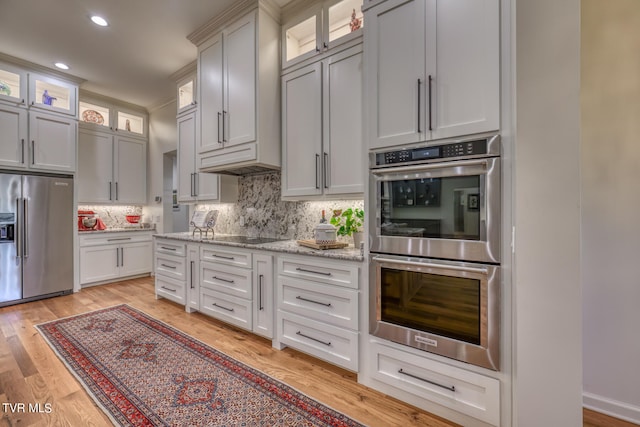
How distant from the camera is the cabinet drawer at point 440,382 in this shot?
1.43 m

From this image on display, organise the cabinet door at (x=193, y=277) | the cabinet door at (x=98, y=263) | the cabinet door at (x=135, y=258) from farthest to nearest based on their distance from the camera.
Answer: the cabinet door at (x=135, y=258), the cabinet door at (x=98, y=263), the cabinet door at (x=193, y=277)

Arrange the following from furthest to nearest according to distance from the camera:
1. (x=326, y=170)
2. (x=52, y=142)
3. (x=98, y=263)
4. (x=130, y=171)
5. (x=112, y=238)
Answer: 1. (x=130, y=171)
2. (x=112, y=238)
3. (x=98, y=263)
4. (x=52, y=142)
5. (x=326, y=170)

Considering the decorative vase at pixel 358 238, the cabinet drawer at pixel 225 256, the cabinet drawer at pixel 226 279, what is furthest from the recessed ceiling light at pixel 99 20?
the decorative vase at pixel 358 238

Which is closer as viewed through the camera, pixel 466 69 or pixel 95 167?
pixel 466 69

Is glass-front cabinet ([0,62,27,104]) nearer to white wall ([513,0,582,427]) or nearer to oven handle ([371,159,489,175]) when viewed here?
oven handle ([371,159,489,175])

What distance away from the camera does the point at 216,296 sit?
2.88 m

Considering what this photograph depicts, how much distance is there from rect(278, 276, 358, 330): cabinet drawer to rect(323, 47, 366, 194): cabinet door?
0.79 metres

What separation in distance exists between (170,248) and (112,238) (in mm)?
1877

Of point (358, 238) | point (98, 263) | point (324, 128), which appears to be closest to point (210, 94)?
point (324, 128)

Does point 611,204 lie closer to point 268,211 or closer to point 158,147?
point 268,211

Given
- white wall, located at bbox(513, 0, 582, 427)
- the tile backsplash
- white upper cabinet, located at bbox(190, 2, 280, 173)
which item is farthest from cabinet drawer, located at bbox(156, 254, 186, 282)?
white wall, located at bbox(513, 0, 582, 427)

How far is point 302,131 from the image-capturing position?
2.52 meters

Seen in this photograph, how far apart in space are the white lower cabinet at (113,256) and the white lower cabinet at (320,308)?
375 cm

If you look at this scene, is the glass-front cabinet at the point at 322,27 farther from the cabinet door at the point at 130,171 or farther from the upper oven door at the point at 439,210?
the cabinet door at the point at 130,171
